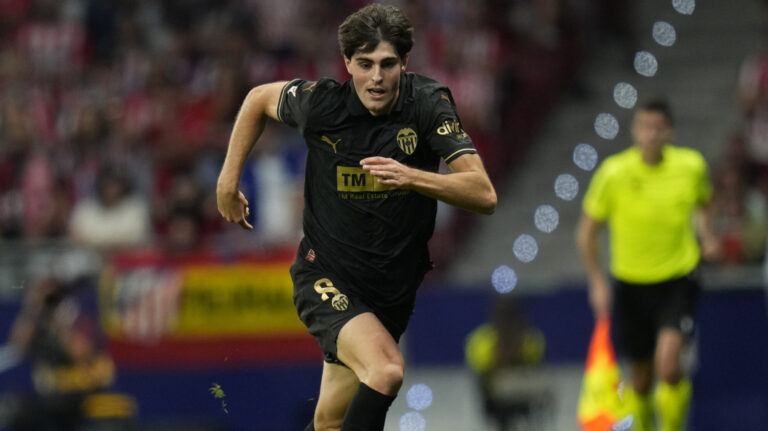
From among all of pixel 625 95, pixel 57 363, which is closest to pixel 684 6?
pixel 625 95

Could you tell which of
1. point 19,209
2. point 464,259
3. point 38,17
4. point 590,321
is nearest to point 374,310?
point 590,321

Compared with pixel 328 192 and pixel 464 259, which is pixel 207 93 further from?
pixel 328 192

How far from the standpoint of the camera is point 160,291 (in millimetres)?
11977

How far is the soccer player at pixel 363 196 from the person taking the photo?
223 inches

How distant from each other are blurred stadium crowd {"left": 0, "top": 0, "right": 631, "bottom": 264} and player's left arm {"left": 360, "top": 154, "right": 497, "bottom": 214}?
642 cm

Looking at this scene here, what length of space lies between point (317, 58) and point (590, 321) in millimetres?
4443

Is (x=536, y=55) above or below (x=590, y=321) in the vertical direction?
above

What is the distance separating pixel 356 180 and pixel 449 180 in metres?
0.55

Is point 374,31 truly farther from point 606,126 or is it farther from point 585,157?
point 585,157

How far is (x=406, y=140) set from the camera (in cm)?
584

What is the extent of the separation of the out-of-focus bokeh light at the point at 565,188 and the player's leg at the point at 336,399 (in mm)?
8463

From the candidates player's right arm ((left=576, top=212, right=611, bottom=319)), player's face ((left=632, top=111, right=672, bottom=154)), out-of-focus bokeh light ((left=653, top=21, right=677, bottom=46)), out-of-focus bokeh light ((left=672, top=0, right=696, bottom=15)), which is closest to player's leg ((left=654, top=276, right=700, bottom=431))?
player's right arm ((left=576, top=212, right=611, bottom=319))

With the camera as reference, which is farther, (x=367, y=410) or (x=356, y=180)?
(x=356, y=180)

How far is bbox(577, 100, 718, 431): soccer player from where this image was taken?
901 centimetres
